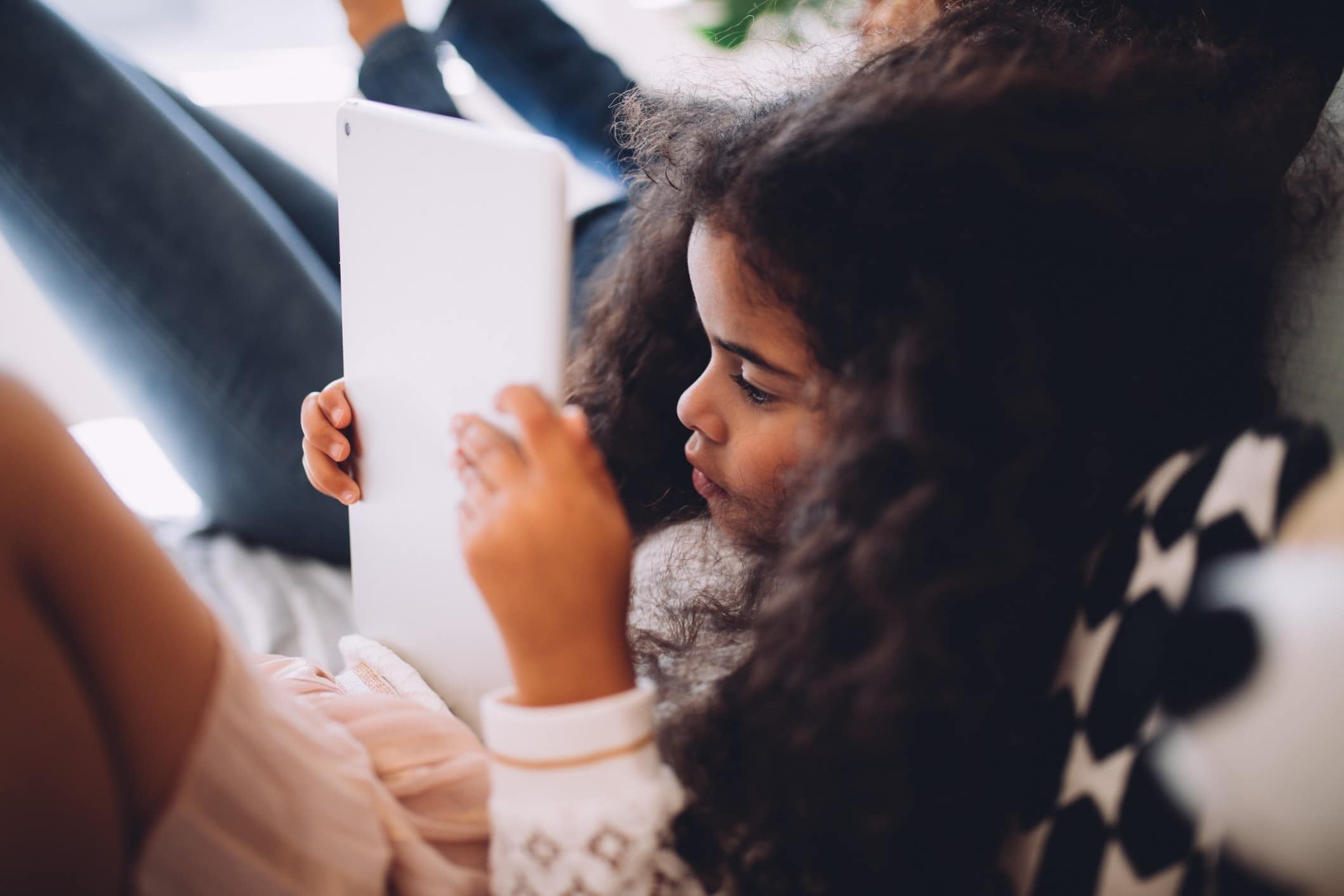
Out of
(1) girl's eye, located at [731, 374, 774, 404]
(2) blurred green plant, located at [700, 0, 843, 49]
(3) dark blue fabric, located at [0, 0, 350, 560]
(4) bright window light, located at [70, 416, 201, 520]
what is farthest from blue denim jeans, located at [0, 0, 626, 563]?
(2) blurred green plant, located at [700, 0, 843, 49]

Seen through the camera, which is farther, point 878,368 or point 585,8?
point 585,8

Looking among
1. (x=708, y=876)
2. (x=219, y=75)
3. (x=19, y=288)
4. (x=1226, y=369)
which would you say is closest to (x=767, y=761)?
(x=708, y=876)

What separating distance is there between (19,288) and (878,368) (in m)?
1.23

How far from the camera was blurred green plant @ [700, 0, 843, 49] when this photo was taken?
4.37 feet

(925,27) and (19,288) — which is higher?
(925,27)

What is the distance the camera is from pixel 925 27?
0.66 metres

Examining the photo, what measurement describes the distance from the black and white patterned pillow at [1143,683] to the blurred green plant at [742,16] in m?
0.99

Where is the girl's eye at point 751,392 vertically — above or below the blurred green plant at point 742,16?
below

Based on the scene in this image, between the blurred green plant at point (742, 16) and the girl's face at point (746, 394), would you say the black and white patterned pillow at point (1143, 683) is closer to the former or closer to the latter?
the girl's face at point (746, 394)

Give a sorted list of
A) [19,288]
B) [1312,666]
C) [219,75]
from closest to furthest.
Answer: [1312,666] < [19,288] < [219,75]

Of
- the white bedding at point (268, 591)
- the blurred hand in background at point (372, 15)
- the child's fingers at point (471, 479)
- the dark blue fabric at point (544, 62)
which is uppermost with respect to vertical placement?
the blurred hand in background at point (372, 15)

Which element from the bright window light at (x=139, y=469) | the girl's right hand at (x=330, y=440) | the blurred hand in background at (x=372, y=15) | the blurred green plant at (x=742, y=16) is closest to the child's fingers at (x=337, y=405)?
the girl's right hand at (x=330, y=440)

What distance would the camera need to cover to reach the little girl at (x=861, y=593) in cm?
39

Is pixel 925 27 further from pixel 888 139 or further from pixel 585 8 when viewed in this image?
pixel 585 8
